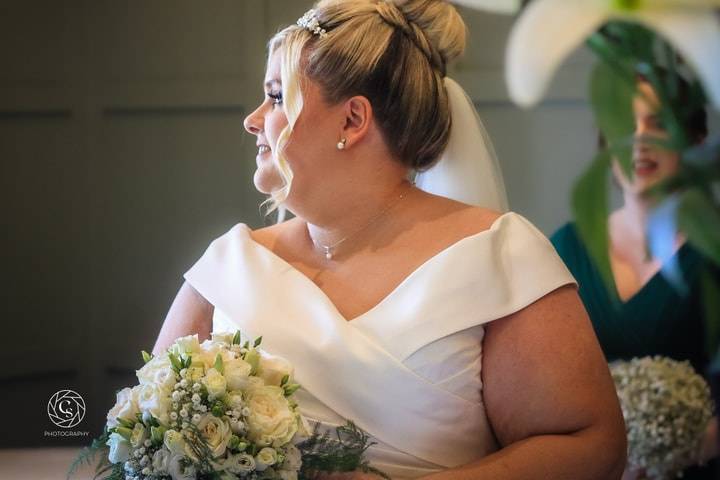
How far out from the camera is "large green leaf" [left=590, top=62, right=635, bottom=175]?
0.83 metres

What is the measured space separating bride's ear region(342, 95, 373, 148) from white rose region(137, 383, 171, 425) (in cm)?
74

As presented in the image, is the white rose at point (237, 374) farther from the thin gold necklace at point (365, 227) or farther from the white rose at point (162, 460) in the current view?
the thin gold necklace at point (365, 227)

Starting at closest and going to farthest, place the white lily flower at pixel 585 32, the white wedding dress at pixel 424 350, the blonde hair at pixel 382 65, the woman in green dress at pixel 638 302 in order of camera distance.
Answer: the white lily flower at pixel 585 32, the white wedding dress at pixel 424 350, the blonde hair at pixel 382 65, the woman in green dress at pixel 638 302

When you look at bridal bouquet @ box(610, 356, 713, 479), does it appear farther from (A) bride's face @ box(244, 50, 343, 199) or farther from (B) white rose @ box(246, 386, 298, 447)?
(B) white rose @ box(246, 386, 298, 447)

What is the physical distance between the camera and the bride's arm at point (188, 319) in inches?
94.0

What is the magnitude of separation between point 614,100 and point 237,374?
3.50 ft

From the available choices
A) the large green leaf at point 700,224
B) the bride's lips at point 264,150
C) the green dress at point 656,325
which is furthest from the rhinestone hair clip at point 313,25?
the large green leaf at point 700,224

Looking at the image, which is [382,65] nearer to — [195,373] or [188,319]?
[188,319]

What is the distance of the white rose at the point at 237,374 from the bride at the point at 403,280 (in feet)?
1.19

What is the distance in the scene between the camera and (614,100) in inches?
33.2

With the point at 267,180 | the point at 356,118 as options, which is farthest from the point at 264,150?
the point at 356,118

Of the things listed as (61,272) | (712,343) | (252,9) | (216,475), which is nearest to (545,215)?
(252,9)

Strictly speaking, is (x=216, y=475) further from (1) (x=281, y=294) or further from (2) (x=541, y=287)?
(2) (x=541, y=287)

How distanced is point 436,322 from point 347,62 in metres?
0.59
